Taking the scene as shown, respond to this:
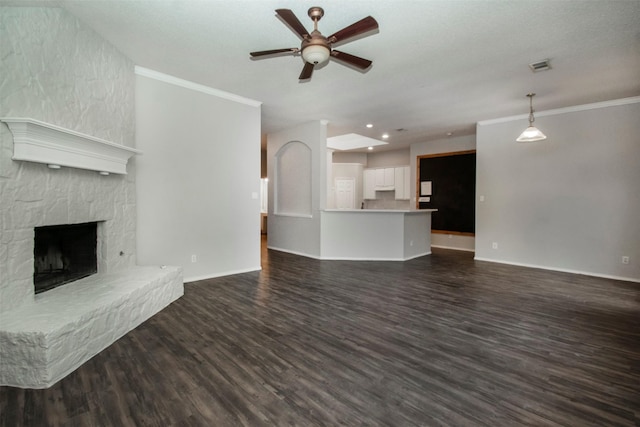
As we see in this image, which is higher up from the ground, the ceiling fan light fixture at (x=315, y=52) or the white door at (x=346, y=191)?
the ceiling fan light fixture at (x=315, y=52)

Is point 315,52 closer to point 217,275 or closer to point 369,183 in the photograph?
point 217,275

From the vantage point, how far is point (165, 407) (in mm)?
1666

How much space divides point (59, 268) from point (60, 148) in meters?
1.19

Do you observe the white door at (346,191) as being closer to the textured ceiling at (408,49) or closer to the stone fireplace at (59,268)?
the textured ceiling at (408,49)

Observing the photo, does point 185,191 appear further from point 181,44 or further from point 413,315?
point 413,315

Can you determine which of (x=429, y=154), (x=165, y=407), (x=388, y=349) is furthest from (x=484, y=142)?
(x=165, y=407)

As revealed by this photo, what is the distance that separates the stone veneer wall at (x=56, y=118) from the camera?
7.04 ft

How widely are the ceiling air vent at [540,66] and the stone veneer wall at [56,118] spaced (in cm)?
482

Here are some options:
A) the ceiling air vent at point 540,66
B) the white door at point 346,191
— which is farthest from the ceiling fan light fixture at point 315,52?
the white door at point 346,191

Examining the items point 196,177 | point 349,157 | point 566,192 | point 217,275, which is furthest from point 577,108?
point 217,275

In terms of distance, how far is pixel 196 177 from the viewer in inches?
163

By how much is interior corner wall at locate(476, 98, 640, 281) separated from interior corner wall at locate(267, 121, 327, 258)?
3357 mm

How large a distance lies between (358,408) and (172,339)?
1.72 metres

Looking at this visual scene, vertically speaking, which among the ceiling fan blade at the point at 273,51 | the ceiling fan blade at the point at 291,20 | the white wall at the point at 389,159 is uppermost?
the white wall at the point at 389,159
